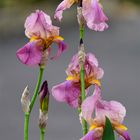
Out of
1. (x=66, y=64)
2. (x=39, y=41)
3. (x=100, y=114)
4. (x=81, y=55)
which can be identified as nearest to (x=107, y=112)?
(x=100, y=114)

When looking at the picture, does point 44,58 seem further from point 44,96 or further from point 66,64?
point 66,64

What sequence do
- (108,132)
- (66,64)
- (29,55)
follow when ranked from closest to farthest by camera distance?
(108,132) < (29,55) < (66,64)

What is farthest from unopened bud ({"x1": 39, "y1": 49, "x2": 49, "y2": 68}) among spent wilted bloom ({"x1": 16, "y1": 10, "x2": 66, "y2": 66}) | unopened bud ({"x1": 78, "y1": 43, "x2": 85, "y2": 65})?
unopened bud ({"x1": 78, "y1": 43, "x2": 85, "y2": 65})

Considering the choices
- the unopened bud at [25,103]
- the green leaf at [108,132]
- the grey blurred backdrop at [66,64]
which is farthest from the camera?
the grey blurred backdrop at [66,64]

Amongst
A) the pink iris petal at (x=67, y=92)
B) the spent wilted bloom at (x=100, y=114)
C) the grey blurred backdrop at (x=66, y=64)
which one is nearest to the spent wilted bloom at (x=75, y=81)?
the pink iris petal at (x=67, y=92)

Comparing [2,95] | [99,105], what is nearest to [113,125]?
[99,105]

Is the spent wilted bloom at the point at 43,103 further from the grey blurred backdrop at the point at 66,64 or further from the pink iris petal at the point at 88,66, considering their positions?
the grey blurred backdrop at the point at 66,64
